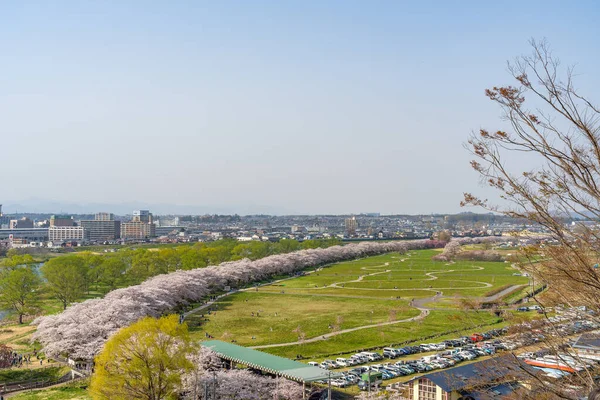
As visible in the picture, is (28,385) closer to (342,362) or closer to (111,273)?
(342,362)

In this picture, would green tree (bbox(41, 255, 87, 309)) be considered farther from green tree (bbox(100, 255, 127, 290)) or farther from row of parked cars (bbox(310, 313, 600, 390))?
row of parked cars (bbox(310, 313, 600, 390))

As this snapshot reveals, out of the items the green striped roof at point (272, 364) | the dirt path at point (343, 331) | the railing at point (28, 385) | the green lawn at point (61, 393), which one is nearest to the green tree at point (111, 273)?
the dirt path at point (343, 331)

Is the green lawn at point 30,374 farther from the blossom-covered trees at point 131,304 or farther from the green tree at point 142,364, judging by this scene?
the green tree at point 142,364

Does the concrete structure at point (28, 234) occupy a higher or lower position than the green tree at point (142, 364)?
lower

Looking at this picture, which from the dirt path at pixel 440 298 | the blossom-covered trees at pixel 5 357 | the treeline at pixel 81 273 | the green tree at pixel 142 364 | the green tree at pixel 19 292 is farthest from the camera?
the dirt path at pixel 440 298

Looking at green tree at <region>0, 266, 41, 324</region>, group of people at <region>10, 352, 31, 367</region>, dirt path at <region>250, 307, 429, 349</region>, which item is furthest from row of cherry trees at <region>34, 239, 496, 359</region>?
green tree at <region>0, 266, 41, 324</region>

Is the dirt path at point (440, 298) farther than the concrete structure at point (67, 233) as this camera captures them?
No

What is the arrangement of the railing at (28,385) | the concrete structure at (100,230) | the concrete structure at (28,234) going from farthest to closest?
the concrete structure at (100,230), the concrete structure at (28,234), the railing at (28,385)
